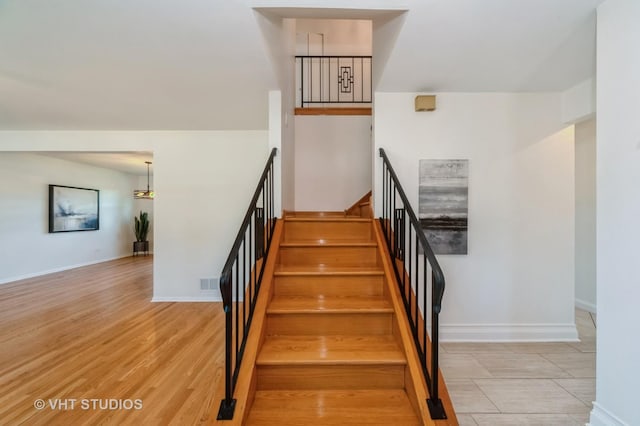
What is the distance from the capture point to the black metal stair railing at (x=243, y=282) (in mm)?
1471

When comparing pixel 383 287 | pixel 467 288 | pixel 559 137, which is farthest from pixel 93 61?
pixel 559 137

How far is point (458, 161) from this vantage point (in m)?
3.00

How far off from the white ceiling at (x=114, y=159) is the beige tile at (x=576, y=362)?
6.43 meters

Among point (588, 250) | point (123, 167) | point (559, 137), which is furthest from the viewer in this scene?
point (123, 167)

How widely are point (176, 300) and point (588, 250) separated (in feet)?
18.6

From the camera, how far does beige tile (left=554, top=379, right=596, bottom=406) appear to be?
2.03m

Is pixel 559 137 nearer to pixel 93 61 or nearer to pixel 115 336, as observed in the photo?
pixel 93 61

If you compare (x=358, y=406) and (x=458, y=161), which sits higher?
(x=458, y=161)

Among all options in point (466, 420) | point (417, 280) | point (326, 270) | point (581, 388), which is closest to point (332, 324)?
point (326, 270)

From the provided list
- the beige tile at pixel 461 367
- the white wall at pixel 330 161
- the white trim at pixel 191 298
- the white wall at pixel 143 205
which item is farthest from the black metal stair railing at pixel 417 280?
the white wall at pixel 143 205

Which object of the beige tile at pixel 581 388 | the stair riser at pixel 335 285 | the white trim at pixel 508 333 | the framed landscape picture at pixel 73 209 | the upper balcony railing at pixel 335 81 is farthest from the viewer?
the framed landscape picture at pixel 73 209

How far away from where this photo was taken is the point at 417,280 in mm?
1895

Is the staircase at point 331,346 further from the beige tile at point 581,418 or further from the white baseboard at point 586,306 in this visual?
the white baseboard at point 586,306

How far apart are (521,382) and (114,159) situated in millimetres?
7712
